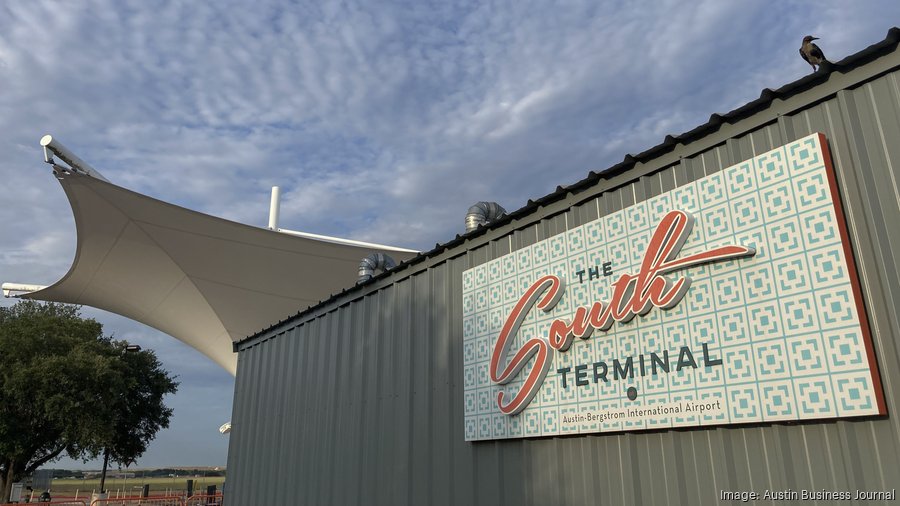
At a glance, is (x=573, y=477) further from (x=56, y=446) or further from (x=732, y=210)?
(x=56, y=446)

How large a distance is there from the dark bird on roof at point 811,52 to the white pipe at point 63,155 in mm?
21126

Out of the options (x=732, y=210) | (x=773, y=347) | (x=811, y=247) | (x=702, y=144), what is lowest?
(x=773, y=347)

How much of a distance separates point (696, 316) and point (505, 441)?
307cm

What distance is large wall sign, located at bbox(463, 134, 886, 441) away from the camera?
192 inches

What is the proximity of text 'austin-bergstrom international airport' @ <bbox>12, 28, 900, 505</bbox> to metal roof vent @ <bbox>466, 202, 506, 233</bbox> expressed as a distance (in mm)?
42

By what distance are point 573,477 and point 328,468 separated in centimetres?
597

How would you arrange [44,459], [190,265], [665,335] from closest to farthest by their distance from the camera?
[665,335] → [190,265] → [44,459]

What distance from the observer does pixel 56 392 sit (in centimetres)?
3062

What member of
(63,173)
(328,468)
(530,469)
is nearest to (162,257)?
(63,173)

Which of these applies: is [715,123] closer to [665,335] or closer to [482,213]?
[665,335]

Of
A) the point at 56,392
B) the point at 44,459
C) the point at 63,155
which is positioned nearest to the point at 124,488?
the point at 44,459

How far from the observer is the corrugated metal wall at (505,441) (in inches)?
188

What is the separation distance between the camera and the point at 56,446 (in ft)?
113

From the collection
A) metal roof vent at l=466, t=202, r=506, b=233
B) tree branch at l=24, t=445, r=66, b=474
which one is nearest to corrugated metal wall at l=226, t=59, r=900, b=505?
metal roof vent at l=466, t=202, r=506, b=233
